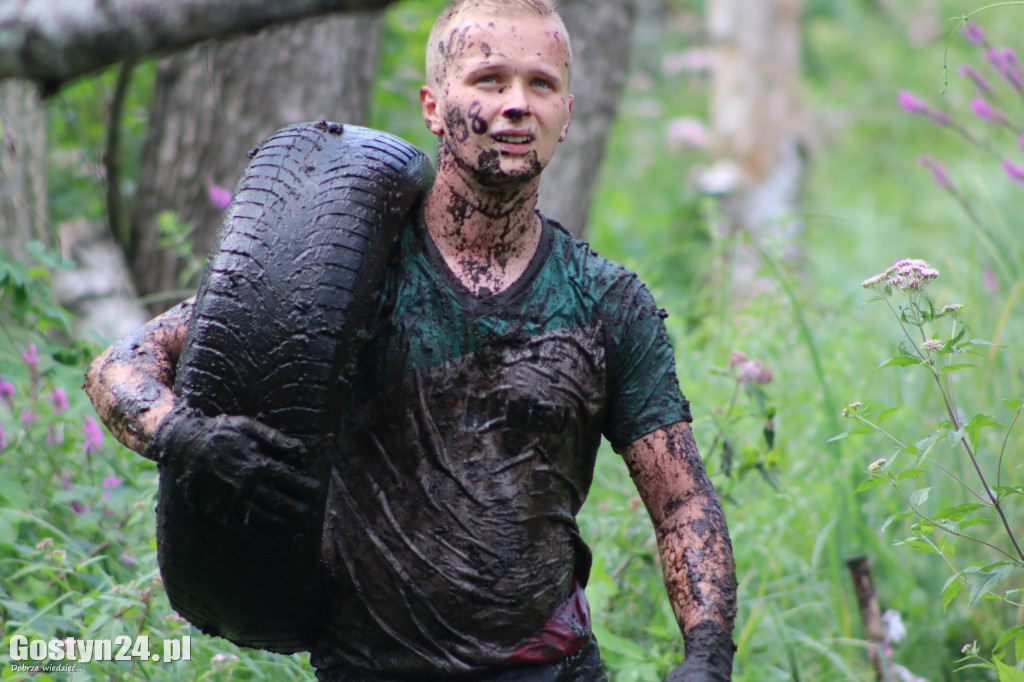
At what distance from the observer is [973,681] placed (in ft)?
11.8

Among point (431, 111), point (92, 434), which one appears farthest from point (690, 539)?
point (92, 434)

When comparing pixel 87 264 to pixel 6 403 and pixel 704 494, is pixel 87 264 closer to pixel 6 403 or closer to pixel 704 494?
pixel 6 403

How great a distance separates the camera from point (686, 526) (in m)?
2.13

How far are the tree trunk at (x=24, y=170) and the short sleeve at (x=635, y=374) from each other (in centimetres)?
247

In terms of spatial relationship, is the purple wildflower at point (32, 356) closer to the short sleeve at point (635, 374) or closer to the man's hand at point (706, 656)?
the short sleeve at point (635, 374)

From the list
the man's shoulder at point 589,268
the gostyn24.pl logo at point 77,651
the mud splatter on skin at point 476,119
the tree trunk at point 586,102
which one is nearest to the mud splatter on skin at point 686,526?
the man's shoulder at point 589,268

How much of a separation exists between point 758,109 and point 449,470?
8325mm

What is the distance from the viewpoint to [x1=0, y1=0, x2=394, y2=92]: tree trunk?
1.59 meters

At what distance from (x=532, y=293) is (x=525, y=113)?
13.4 inches

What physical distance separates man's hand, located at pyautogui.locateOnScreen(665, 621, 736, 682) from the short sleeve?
391mm

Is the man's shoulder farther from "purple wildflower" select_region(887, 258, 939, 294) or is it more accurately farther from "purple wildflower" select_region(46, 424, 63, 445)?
"purple wildflower" select_region(46, 424, 63, 445)

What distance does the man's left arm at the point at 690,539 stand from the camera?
203 centimetres

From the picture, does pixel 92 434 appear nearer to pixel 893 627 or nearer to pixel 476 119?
pixel 476 119

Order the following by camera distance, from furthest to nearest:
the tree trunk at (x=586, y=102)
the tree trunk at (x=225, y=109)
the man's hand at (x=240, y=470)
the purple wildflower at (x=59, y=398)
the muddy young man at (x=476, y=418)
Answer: the tree trunk at (x=586, y=102) < the tree trunk at (x=225, y=109) < the purple wildflower at (x=59, y=398) < the muddy young man at (x=476, y=418) < the man's hand at (x=240, y=470)
